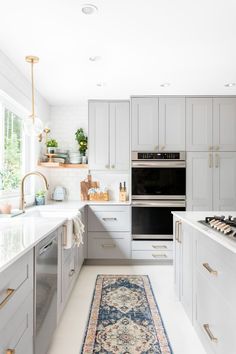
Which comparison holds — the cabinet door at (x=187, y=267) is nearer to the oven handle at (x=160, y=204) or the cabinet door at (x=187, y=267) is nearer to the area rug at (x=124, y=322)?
the area rug at (x=124, y=322)

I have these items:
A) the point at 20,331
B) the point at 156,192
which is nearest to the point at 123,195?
the point at 156,192

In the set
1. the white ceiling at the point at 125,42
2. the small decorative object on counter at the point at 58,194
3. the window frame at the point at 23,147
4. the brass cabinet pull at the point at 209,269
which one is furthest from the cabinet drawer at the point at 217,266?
the small decorative object on counter at the point at 58,194

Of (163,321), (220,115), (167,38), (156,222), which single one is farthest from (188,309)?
(220,115)

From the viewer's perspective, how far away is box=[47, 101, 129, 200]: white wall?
479 cm

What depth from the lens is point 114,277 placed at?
371 centimetres

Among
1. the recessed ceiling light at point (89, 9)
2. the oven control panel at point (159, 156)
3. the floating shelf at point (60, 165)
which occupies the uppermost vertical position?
the recessed ceiling light at point (89, 9)

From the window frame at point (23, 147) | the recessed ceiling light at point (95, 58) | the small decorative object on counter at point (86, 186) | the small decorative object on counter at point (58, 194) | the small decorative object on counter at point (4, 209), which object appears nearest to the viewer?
the small decorative object on counter at point (4, 209)

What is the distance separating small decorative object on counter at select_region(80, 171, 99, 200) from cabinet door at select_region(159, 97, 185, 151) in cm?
122

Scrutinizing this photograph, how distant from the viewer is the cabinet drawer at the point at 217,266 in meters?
1.53

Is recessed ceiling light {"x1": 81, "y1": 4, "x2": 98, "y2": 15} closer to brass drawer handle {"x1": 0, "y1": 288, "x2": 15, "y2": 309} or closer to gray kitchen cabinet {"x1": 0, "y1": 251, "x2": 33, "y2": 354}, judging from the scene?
gray kitchen cabinet {"x1": 0, "y1": 251, "x2": 33, "y2": 354}

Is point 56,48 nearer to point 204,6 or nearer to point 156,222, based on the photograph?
point 204,6

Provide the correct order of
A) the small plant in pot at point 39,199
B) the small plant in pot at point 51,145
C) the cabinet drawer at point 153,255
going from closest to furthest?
the small plant in pot at point 39,199 < the cabinet drawer at point 153,255 < the small plant in pot at point 51,145

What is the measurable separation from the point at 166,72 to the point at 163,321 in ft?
8.35

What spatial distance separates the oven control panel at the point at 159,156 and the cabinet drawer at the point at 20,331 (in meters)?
2.90
